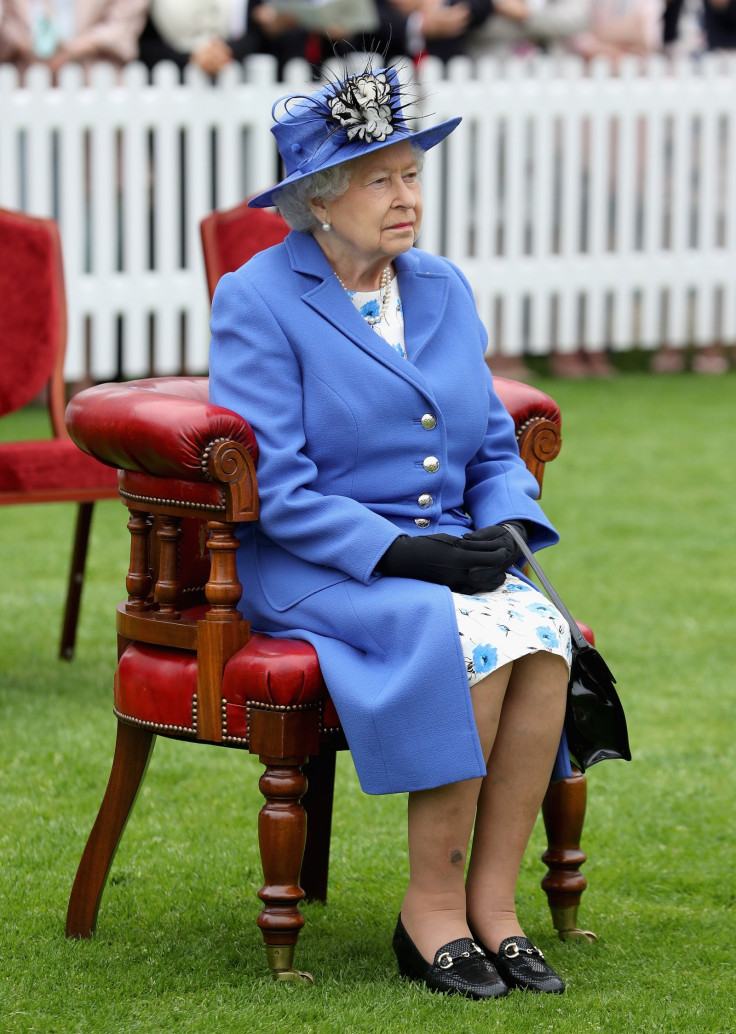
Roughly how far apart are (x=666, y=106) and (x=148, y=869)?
25.1 ft

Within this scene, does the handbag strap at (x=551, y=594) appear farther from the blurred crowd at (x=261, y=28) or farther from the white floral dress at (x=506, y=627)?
the blurred crowd at (x=261, y=28)

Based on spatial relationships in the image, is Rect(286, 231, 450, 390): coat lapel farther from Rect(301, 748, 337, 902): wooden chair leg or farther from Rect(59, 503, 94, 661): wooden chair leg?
Rect(59, 503, 94, 661): wooden chair leg

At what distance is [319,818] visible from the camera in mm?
3676

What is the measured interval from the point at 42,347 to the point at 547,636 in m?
2.67

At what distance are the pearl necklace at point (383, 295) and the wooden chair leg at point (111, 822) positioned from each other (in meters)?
0.92

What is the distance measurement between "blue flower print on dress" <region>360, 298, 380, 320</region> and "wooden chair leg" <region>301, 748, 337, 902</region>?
0.91m

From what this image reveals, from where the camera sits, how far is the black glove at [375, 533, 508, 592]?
318 cm

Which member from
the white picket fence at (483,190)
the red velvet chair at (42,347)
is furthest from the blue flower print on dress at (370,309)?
the white picket fence at (483,190)

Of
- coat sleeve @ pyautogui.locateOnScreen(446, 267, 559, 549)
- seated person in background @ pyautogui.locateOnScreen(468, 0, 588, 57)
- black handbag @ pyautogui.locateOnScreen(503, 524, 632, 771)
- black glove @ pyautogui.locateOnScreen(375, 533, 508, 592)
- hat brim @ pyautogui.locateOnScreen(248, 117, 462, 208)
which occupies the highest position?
seated person in background @ pyautogui.locateOnScreen(468, 0, 588, 57)

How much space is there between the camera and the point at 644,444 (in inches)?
339

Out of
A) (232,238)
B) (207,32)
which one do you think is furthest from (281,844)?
(207,32)

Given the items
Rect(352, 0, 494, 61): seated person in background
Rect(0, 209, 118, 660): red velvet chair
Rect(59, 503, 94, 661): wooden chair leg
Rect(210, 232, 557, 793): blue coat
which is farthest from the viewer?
Rect(352, 0, 494, 61): seated person in background

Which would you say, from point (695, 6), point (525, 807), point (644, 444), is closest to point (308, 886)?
point (525, 807)

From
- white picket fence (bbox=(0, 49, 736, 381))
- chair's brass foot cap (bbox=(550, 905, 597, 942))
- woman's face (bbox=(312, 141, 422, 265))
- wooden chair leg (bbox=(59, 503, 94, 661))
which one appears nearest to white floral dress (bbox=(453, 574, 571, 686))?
chair's brass foot cap (bbox=(550, 905, 597, 942))
